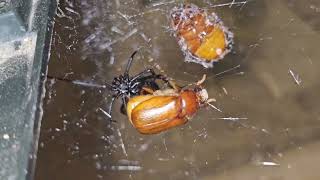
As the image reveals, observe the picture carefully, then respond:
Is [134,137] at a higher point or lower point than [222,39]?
lower

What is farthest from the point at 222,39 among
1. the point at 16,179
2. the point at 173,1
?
the point at 16,179

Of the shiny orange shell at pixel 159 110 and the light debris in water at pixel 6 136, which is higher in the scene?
the light debris in water at pixel 6 136

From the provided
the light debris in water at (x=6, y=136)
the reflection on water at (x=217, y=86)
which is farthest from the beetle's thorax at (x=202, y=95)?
the light debris in water at (x=6, y=136)

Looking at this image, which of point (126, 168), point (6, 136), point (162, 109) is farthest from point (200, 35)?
point (6, 136)

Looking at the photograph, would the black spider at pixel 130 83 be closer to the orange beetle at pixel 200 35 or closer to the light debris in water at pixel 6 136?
the orange beetle at pixel 200 35

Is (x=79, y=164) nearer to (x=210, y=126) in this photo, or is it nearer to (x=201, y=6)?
(x=210, y=126)

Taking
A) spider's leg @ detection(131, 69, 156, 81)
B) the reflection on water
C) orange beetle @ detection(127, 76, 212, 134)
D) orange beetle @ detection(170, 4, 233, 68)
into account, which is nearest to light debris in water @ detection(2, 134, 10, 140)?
the reflection on water
